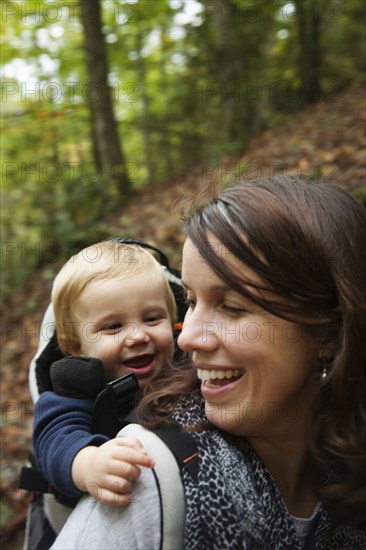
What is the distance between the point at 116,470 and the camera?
4.15 feet

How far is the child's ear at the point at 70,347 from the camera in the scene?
6.63 feet

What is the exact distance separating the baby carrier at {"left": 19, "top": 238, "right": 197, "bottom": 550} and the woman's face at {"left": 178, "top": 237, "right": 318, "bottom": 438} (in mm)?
151

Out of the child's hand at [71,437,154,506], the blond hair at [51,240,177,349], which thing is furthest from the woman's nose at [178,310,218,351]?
the blond hair at [51,240,177,349]

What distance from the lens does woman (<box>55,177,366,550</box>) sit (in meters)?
1.33

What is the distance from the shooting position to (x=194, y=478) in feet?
4.02

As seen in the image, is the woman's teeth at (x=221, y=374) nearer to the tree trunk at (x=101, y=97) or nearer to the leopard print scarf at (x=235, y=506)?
the leopard print scarf at (x=235, y=506)

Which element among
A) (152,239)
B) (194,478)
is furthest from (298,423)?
(152,239)

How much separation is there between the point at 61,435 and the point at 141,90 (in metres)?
10.2

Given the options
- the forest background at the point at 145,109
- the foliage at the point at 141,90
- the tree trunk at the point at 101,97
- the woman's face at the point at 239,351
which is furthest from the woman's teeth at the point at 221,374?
the tree trunk at the point at 101,97

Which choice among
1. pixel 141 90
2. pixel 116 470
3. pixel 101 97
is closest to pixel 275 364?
pixel 116 470

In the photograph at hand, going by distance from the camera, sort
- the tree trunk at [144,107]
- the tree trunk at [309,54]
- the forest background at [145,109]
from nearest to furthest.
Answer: the forest background at [145,109], the tree trunk at [309,54], the tree trunk at [144,107]

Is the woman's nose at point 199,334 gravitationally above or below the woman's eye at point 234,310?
below

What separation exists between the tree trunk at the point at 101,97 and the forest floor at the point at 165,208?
61 centimetres

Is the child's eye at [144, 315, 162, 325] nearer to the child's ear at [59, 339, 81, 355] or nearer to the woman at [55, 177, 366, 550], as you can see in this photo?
the child's ear at [59, 339, 81, 355]
